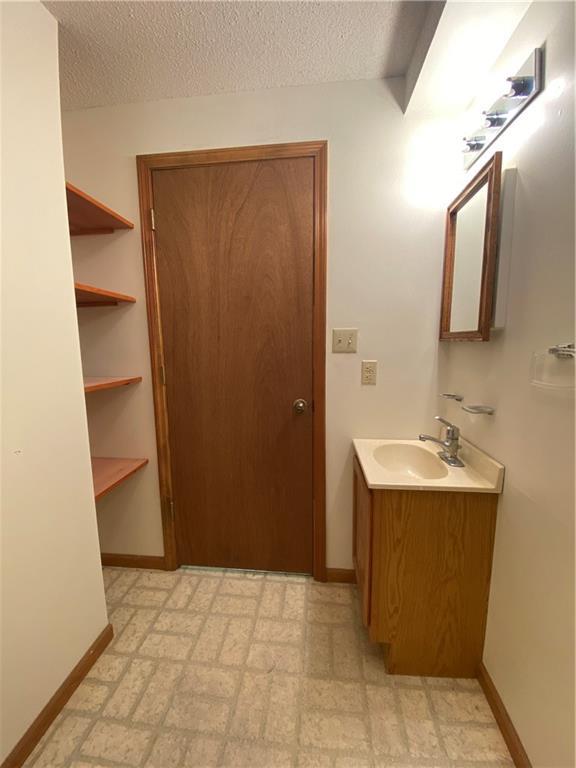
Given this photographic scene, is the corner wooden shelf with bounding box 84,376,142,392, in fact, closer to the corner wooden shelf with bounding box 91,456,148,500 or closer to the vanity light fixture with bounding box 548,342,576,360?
the corner wooden shelf with bounding box 91,456,148,500

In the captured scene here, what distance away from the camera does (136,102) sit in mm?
1435

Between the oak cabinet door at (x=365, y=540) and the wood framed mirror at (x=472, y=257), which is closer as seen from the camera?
the wood framed mirror at (x=472, y=257)

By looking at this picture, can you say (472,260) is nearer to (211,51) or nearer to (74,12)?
(211,51)

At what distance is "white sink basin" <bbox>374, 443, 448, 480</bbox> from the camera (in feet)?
4.68

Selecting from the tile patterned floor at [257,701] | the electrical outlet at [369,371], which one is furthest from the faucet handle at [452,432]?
the tile patterned floor at [257,701]

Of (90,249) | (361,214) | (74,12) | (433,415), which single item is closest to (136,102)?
(74,12)

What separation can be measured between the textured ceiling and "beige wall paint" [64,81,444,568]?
64 millimetres

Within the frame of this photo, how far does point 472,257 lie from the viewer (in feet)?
3.84

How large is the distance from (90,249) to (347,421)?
1.58 meters

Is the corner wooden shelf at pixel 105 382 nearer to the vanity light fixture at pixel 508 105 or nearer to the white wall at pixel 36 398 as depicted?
the white wall at pixel 36 398

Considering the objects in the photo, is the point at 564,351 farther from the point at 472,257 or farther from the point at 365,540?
the point at 365,540

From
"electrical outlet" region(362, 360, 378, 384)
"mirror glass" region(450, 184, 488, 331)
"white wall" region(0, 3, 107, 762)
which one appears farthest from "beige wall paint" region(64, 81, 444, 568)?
"white wall" region(0, 3, 107, 762)

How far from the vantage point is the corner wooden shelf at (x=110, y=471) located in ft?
4.50

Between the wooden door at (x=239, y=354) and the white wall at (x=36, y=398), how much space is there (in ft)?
1.62
